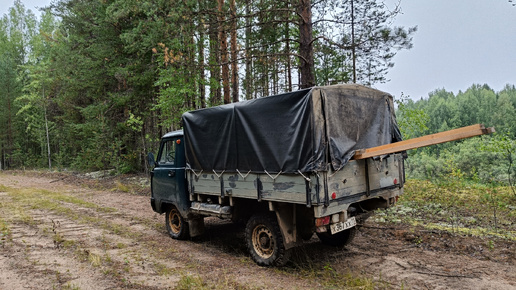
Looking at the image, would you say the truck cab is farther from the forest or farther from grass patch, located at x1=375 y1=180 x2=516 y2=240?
grass patch, located at x1=375 y1=180 x2=516 y2=240

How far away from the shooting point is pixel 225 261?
17.6 feet

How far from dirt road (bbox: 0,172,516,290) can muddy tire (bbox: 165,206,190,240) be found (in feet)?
0.66

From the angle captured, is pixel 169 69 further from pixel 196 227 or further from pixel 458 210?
pixel 458 210

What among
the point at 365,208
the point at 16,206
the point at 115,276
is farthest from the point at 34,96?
the point at 365,208

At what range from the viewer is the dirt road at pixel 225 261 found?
436cm

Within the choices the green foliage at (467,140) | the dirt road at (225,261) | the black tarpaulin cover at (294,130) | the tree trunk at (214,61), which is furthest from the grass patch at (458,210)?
the tree trunk at (214,61)

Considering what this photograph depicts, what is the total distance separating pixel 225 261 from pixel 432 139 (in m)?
3.73

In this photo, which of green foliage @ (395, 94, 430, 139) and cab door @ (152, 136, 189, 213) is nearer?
cab door @ (152, 136, 189, 213)

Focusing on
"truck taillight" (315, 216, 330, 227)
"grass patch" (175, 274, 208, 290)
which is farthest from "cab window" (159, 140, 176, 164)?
"truck taillight" (315, 216, 330, 227)

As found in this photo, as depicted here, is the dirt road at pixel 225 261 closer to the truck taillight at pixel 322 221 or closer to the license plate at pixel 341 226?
the license plate at pixel 341 226

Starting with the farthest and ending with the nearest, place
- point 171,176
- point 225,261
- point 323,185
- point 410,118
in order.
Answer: point 410,118 → point 171,176 → point 225,261 → point 323,185

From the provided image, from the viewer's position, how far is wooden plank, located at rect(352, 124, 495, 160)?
351 cm

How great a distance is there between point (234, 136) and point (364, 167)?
2254 millimetres

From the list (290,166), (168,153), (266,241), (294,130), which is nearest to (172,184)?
(168,153)
